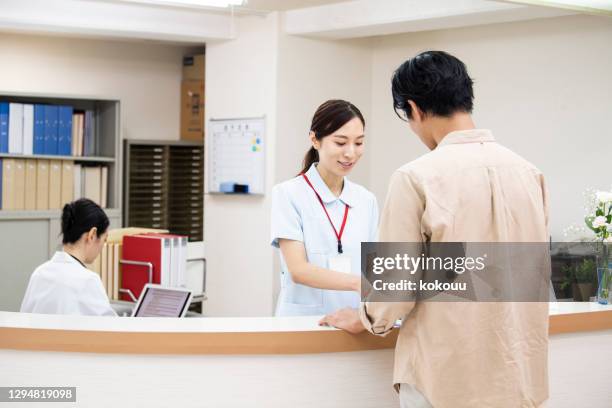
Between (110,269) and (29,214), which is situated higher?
(29,214)

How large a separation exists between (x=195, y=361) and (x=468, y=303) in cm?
77

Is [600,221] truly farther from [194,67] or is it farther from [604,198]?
[194,67]

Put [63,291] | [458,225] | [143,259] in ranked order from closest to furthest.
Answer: [458,225] → [63,291] → [143,259]

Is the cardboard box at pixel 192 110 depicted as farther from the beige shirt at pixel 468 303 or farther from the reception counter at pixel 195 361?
the beige shirt at pixel 468 303

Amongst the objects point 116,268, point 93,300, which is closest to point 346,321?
point 93,300

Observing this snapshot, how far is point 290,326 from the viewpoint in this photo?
2.21m

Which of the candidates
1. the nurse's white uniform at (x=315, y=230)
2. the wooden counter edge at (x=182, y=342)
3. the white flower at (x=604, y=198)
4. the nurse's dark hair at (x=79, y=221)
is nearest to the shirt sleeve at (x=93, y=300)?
the nurse's dark hair at (x=79, y=221)

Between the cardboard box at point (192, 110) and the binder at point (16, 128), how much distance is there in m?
1.55

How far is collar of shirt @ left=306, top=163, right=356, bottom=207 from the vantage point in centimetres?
267

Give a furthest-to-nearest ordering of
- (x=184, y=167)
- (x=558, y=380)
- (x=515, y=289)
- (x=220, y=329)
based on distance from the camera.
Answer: (x=184, y=167) < (x=558, y=380) < (x=220, y=329) < (x=515, y=289)

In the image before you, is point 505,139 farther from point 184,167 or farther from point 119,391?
point 119,391

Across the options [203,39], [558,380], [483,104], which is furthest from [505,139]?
[558,380]

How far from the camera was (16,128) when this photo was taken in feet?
18.1

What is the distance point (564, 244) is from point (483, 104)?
4.17 ft
